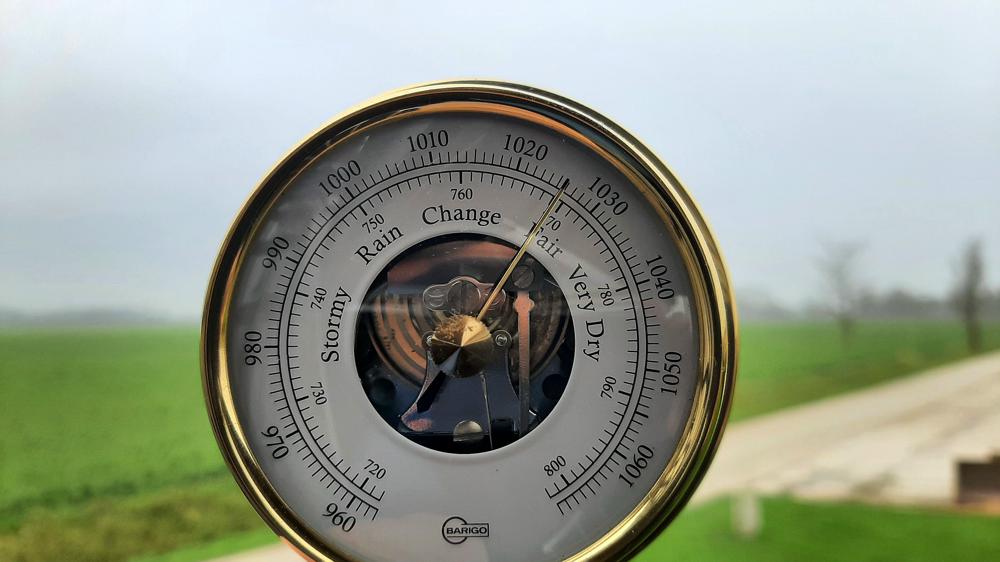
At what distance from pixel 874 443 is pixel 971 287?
35cm

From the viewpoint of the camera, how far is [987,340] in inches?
59.9

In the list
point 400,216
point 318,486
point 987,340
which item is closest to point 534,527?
point 318,486

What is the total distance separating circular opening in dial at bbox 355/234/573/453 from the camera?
29.4 inches

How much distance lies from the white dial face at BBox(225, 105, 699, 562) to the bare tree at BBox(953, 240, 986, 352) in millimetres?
1027

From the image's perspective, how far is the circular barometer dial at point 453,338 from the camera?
0.72m

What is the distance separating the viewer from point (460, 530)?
0.74 metres

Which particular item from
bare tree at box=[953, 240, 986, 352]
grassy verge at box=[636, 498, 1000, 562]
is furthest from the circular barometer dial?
bare tree at box=[953, 240, 986, 352]

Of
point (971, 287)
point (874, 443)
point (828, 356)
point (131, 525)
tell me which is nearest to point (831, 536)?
point (874, 443)

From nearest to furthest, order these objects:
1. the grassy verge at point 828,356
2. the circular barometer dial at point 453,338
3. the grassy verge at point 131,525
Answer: the circular barometer dial at point 453,338
the grassy verge at point 131,525
the grassy verge at point 828,356

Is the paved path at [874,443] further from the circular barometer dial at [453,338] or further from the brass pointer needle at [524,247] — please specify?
the brass pointer needle at [524,247]

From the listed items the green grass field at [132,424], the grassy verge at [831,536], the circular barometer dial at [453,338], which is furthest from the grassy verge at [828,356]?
the circular barometer dial at [453,338]

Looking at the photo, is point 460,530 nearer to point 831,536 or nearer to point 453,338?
point 453,338

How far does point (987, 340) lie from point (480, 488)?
4.08 feet

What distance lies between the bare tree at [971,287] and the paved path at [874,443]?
0.10m
